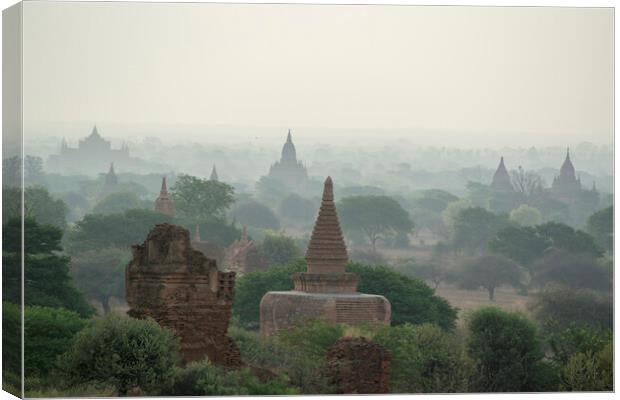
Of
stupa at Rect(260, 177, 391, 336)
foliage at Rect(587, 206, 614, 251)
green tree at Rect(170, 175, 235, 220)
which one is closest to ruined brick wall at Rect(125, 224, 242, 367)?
stupa at Rect(260, 177, 391, 336)

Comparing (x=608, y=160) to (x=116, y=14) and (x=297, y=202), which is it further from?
(x=297, y=202)

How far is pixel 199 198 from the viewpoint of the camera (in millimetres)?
73750

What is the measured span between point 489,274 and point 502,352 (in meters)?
28.7

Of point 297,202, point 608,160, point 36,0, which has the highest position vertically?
point 36,0

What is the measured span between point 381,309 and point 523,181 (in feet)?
73.1

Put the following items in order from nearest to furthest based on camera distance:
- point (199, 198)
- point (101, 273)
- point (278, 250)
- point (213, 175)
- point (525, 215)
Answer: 1. point (101, 273)
2. point (278, 250)
3. point (525, 215)
4. point (199, 198)
5. point (213, 175)

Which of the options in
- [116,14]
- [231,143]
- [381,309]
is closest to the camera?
[116,14]

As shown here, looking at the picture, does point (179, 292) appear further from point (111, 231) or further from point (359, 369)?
point (111, 231)

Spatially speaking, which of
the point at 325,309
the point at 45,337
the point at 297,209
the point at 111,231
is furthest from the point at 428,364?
the point at 297,209

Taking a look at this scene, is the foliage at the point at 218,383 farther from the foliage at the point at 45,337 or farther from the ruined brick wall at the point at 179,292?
the foliage at the point at 45,337

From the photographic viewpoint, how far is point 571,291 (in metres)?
46.6

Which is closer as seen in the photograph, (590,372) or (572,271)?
(590,372)

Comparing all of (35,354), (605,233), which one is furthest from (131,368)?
(605,233)

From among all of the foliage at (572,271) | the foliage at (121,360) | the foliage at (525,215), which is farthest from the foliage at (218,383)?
the foliage at (525,215)
